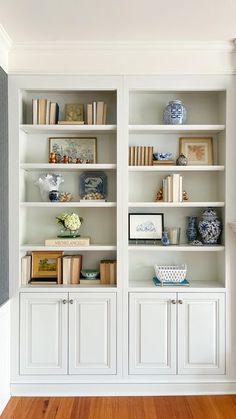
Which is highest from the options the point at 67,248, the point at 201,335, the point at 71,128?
the point at 71,128

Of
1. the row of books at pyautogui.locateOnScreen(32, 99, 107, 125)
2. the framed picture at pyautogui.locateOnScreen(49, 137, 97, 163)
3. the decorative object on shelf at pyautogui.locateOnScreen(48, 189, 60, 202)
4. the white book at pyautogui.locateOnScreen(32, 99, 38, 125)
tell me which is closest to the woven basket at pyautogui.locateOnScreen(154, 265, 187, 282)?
the decorative object on shelf at pyautogui.locateOnScreen(48, 189, 60, 202)

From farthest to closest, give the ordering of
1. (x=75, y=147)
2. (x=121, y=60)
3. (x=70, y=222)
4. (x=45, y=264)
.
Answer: (x=75, y=147) → (x=45, y=264) → (x=70, y=222) → (x=121, y=60)

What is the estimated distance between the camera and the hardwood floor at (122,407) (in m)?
2.81

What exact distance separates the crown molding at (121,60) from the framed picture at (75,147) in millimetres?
567

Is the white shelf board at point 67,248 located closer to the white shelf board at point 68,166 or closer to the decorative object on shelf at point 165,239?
the decorative object on shelf at point 165,239

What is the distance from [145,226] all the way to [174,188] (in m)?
0.41

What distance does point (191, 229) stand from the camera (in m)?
3.33

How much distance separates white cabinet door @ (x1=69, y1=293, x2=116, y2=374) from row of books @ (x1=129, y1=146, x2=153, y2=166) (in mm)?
1084

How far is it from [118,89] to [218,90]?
798 millimetres

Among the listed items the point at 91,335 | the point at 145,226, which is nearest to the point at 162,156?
the point at 145,226

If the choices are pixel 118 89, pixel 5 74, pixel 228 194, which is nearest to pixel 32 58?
pixel 5 74

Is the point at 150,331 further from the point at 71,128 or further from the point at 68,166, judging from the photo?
the point at 71,128

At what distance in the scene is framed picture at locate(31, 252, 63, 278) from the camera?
10.8 ft

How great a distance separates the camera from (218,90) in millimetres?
3156
